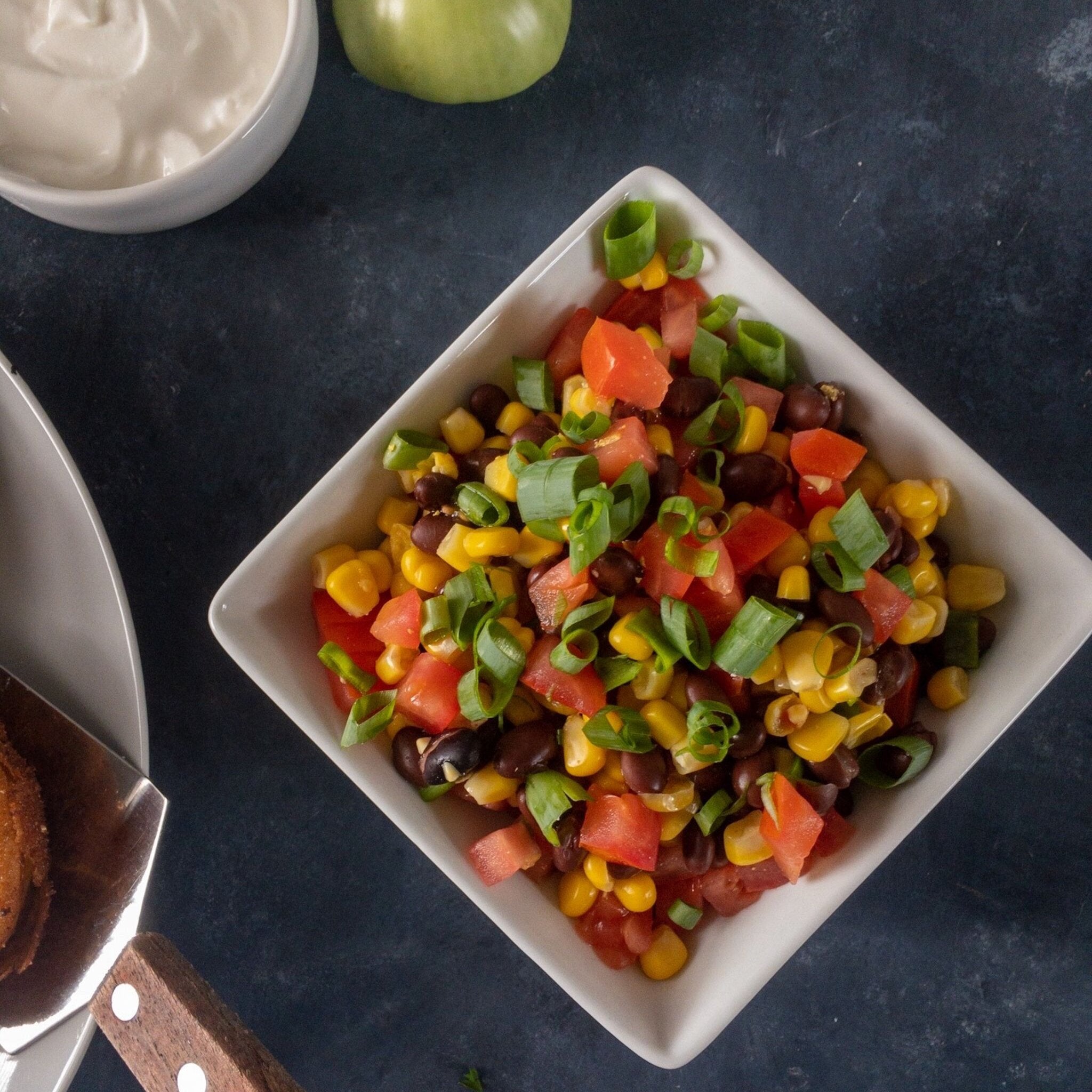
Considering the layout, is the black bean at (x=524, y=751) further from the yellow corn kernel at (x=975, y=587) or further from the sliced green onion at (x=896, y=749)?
the yellow corn kernel at (x=975, y=587)

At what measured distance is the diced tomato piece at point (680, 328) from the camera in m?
1.81

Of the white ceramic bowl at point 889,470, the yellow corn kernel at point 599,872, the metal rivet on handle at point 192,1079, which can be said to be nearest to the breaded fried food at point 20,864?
the metal rivet on handle at point 192,1079

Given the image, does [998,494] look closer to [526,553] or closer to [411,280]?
[526,553]

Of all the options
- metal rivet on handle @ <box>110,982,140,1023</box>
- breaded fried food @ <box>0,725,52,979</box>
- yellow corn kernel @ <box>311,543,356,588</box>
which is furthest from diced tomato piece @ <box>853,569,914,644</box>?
breaded fried food @ <box>0,725,52,979</box>

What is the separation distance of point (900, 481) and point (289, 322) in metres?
1.27

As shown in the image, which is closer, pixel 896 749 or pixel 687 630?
pixel 687 630

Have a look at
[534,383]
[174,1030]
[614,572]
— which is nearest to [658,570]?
[614,572]

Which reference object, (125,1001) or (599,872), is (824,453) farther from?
(125,1001)

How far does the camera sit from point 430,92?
2078 mm

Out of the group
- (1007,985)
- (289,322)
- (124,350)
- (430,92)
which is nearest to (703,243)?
(430,92)

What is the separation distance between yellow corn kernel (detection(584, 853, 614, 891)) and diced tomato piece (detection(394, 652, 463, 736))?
0.34 meters

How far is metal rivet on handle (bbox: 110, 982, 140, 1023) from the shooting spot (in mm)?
1838

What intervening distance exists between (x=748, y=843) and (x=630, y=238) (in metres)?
1.02

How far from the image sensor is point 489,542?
168 cm
